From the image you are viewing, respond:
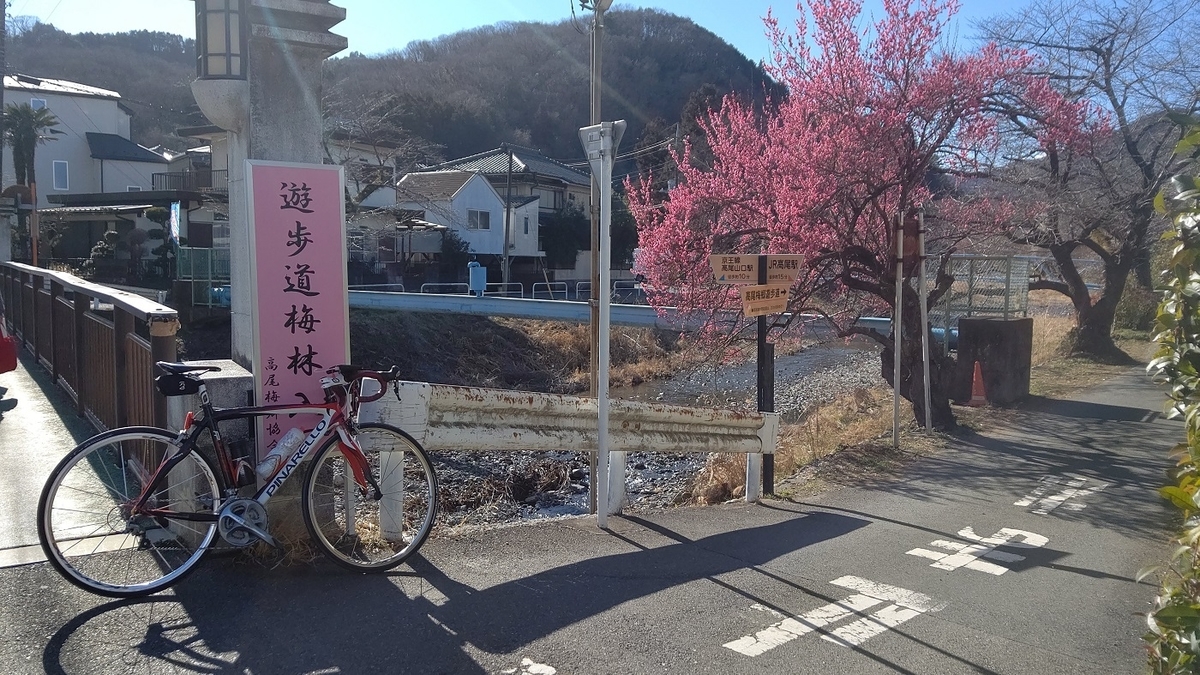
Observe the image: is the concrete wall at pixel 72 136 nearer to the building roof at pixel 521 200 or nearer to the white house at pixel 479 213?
the white house at pixel 479 213

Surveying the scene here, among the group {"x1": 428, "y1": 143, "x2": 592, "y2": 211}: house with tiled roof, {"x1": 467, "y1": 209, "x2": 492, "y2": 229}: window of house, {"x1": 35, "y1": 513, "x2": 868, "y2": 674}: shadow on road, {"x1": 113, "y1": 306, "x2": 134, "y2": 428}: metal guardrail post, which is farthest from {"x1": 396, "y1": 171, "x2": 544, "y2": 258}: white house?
{"x1": 35, "y1": 513, "x2": 868, "y2": 674}: shadow on road

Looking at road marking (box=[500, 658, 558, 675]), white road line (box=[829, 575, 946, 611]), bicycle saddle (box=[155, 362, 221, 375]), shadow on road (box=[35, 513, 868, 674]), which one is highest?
bicycle saddle (box=[155, 362, 221, 375])

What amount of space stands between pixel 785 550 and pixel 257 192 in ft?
12.8

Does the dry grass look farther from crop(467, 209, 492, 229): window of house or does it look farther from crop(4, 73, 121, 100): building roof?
crop(4, 73, 121, 100): building roof

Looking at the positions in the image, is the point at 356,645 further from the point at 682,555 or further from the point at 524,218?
the point at 524,218

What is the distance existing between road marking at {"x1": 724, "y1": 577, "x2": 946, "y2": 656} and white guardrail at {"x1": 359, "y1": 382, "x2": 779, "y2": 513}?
199 cm

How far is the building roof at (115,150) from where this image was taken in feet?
147

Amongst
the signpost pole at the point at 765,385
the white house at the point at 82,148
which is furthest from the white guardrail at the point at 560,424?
the white house at the point at 82,148

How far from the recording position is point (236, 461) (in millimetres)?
4473

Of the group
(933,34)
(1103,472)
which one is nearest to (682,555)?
(1103,472)

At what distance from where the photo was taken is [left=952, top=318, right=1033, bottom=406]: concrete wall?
13117 millimetres

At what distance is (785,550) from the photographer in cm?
574

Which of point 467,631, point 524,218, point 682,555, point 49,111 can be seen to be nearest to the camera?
point 467,631

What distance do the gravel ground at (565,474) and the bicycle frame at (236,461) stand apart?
9.16 feet
